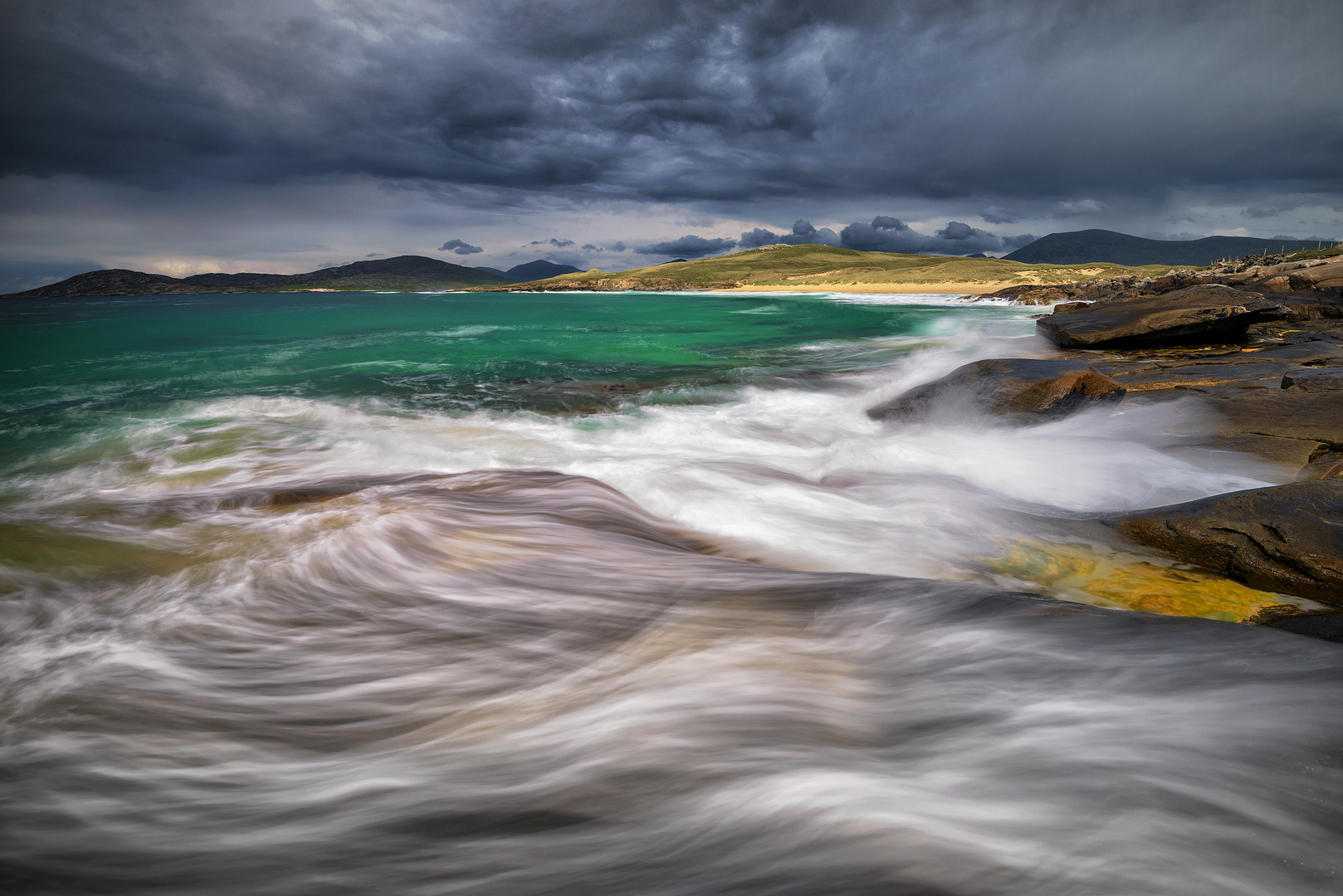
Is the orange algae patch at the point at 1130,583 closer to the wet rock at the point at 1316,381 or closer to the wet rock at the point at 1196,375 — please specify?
the wet rock at the point at 1316,381

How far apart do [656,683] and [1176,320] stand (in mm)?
14689

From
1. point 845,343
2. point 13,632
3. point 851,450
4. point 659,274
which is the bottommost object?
point 13,632

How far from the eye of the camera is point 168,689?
3.12 meters

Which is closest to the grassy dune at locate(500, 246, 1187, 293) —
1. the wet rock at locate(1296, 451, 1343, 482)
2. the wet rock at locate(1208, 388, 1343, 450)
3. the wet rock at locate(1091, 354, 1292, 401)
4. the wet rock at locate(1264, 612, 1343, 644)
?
the wet rock at locate(1091, 354, 1292, 401)

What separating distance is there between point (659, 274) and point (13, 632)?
146 m

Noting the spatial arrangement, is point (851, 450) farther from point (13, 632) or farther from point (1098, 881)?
point (13, 632)

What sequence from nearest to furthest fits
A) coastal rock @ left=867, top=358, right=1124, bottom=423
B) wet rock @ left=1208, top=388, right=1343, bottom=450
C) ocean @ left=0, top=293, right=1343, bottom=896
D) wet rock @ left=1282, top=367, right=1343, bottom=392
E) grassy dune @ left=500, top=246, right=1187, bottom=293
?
ocean @ left=0, top=293, right=1343, bottom=896, wet rock @ left=1208, top=388, right=1343, bottom=450, wet rock @ left=1282, top=367, right=1343, bottom=392, coastal rock @ left=867, top=358, right=1124, bottom=423, grassy dune @ left=500, top=246, right=1187, bottom=293

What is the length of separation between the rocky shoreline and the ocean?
0.30m

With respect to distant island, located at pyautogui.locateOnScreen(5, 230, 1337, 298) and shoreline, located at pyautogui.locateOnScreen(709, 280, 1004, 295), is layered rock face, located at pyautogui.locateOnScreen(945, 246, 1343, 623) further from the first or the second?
shoreline, located at pyautogui.locateOnScreen(709, 280, 1004, 295)

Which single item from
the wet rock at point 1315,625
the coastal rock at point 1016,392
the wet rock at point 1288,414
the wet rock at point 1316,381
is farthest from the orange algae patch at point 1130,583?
the wet rock at point 1316,381

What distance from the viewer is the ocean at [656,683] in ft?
6.55

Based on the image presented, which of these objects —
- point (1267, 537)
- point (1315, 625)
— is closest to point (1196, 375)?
point (1267, 537)

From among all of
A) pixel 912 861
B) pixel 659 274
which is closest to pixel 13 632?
pixel 912 861

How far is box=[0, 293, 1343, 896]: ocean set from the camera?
2.00 m
